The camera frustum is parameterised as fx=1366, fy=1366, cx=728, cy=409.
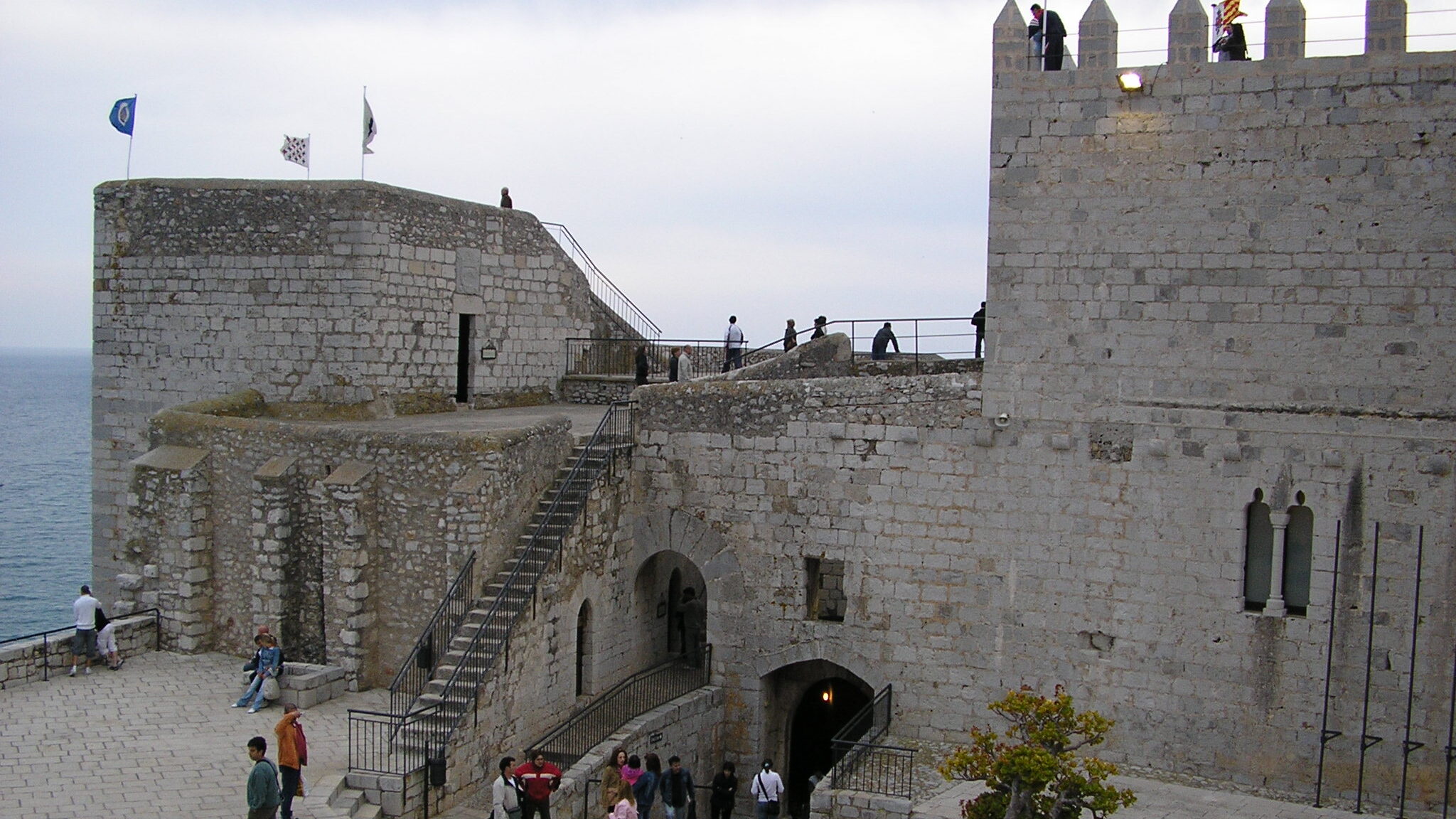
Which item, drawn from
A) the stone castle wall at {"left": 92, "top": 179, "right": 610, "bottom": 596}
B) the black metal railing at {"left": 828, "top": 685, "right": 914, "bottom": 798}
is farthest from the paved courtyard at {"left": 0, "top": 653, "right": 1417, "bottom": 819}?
the stone castle wall at {"left": 92, "top": 179, "right": 610, "bottom": 596}

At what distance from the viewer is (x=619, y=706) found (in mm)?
19344

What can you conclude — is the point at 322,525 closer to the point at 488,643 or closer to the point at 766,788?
the point at 488,643

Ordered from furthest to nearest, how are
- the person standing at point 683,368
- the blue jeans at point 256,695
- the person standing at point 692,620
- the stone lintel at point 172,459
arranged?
the person standing at point 683,368 < the person standing at point 692,620 < the stone lintel at point 172,459 < the blue jeans at point 256,695

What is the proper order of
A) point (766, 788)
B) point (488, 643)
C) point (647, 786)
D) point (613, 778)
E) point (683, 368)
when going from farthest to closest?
point (683, 368)
point (766, 788)
point (647, 786)
point (488, 643)
point (613, 778)

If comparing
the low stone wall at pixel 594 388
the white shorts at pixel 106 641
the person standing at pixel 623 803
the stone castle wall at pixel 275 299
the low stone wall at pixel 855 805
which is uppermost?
the stone castle wall at pixel 275 299

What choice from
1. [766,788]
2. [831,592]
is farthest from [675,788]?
[831,592]

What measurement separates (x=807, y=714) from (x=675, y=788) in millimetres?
4621

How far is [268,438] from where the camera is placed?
19.9m

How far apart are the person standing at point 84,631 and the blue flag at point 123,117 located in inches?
345

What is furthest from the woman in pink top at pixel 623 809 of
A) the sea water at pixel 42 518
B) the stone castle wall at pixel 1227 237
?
the sea water at pixel 42 518

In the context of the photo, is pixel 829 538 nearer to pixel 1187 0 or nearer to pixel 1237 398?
pixel 1237 398

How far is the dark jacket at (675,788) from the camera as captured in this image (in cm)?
1778

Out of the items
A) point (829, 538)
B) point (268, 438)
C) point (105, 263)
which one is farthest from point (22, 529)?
point (829, 538)

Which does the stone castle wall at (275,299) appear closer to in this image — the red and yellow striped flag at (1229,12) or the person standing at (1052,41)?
the person standing at (1052,41)
